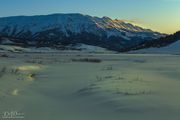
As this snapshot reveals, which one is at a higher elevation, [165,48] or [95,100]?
[95,100]

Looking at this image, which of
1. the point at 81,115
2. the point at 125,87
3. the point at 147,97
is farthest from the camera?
the point at 125,87

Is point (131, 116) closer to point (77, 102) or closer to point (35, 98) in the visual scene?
point (77, 102)

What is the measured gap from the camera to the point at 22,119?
30.2 ft

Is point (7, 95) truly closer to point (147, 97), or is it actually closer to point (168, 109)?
point (147, 97)

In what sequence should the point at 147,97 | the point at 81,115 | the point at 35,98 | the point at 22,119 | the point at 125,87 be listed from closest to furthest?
the point at 22,119, the point at 81,115, the point at 147,97, the point at 35,98, the point at 125,87

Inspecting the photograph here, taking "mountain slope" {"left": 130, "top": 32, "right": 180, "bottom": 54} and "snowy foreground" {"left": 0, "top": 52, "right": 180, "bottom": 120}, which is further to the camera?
"mountain slope" {"left": 130, "top": 32, "right": 180, "bottom": 54}

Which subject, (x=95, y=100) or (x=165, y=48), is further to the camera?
(x=165, y=48)

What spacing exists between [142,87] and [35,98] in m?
3.93

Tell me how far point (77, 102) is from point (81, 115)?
2.10 metres

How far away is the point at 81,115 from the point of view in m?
9.87

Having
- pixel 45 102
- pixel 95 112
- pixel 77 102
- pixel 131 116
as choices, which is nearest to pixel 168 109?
pixel 131 116

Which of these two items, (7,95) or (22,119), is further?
(7,95)

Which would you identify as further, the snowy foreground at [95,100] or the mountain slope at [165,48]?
the mountain slope at [165,48]

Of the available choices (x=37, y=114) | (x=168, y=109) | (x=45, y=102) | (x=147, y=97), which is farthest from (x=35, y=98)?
(x=168, y=109)
